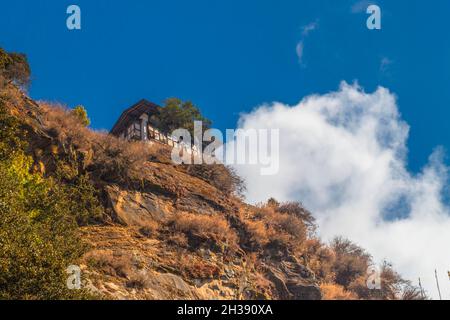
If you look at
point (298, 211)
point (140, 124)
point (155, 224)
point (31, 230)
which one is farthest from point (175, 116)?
point (31, 230)

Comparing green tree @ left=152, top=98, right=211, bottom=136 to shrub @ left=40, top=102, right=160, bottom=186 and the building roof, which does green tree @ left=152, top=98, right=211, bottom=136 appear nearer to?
the building roof

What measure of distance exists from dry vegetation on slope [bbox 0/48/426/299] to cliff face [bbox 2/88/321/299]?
0.05 metres

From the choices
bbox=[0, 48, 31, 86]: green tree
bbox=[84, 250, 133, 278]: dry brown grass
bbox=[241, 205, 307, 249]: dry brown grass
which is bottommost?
bbox=[84, 250, 133, 278]: dry brown grass

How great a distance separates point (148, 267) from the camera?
61.1 ft

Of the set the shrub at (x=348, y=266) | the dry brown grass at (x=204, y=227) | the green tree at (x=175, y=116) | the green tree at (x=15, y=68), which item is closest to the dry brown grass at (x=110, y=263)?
the dry brown grass at (x=204, y=227)

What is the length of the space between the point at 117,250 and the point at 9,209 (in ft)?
18.0

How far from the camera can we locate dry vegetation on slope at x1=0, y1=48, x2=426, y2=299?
18.2 metres

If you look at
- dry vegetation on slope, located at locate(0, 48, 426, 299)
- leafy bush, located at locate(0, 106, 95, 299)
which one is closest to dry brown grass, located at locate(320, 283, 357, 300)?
dry vegetation on slope, located at locate(0, 48, 426, 299)

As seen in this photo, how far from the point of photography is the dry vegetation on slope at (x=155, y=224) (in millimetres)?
18188

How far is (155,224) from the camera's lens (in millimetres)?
21984

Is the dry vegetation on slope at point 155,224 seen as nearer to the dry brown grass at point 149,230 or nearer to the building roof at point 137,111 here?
the dry brown grass at point 149,230

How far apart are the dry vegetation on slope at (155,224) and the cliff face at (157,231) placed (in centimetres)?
5

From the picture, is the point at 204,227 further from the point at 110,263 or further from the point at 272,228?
the point at 110,263
